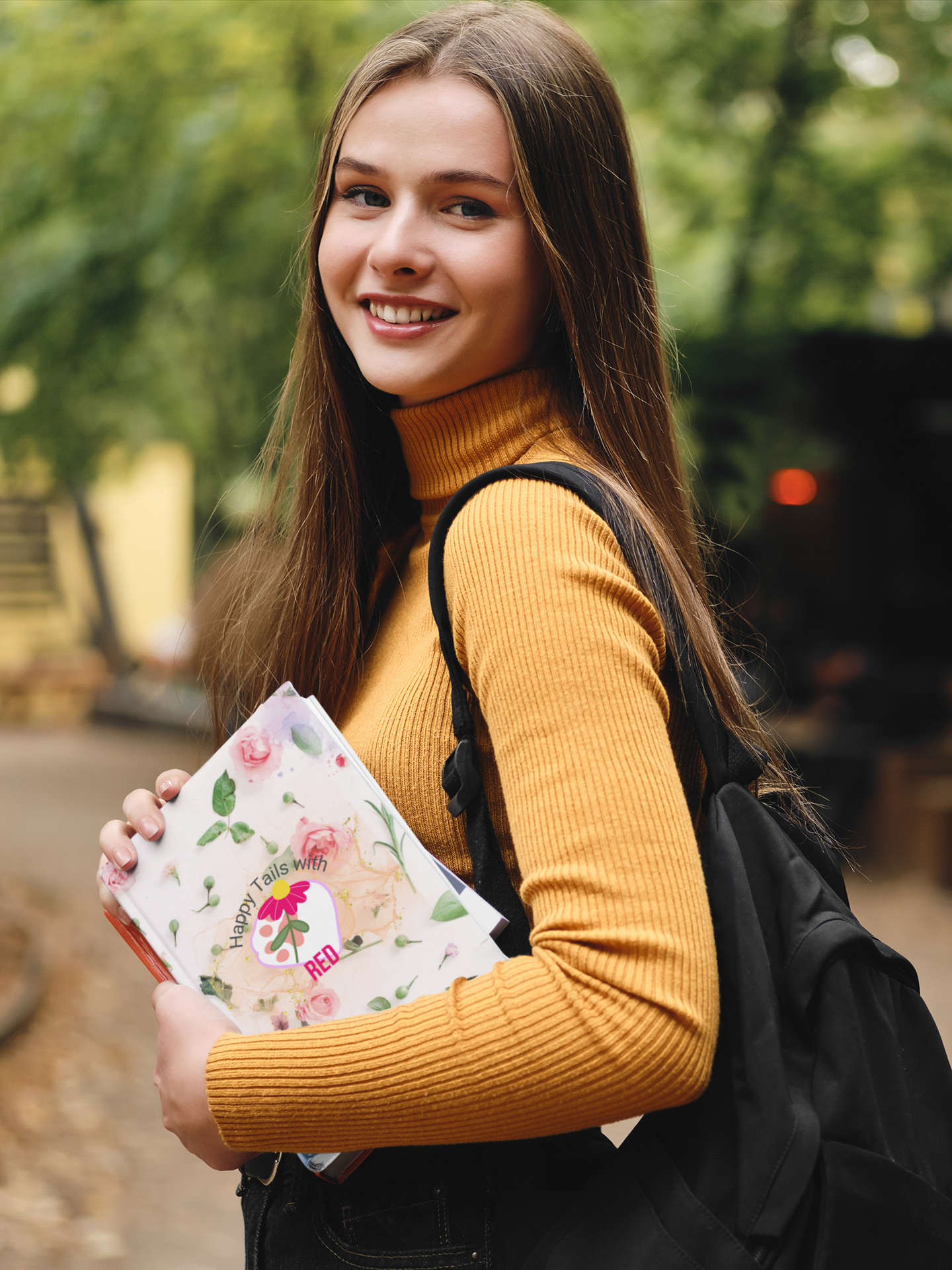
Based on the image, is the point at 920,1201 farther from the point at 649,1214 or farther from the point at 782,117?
the point at 782,117

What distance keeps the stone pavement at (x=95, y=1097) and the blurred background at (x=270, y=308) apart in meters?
0.02

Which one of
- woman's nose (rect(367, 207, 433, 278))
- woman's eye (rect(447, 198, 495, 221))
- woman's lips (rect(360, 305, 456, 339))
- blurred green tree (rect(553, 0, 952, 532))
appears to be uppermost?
woman's eye (rect(447, 198, 495, 221))

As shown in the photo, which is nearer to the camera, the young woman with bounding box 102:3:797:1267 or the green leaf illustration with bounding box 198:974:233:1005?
the young woman with bounding box 102:3:797:1267

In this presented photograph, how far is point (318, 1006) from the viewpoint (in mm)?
1206

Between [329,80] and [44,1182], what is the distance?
517 centimetres

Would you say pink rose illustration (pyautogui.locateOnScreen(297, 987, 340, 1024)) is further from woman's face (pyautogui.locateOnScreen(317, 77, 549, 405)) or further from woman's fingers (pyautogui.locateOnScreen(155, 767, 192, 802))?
woman's face (pyautogui.locateOnScreen(317, 77, 549, 405))

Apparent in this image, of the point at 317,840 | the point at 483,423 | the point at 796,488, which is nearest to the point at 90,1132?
the point at 317,840

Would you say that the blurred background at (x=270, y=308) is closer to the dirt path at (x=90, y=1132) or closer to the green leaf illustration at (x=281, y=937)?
the dirt path at (x=90, y=1132)

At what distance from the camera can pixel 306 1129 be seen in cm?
109

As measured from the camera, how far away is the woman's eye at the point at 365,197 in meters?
1.38

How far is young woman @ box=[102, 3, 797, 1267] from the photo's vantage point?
101cm

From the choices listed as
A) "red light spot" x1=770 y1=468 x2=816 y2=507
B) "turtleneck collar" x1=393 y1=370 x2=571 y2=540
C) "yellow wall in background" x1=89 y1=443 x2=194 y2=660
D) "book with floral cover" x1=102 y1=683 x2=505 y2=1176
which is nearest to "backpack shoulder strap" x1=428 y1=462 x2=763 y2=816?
"book with floral cover" x1=102 y1=683 x2=505 y2=1176

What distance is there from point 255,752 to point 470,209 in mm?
599

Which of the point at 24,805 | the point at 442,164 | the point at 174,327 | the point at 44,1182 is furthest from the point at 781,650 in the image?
the point at 442,164
